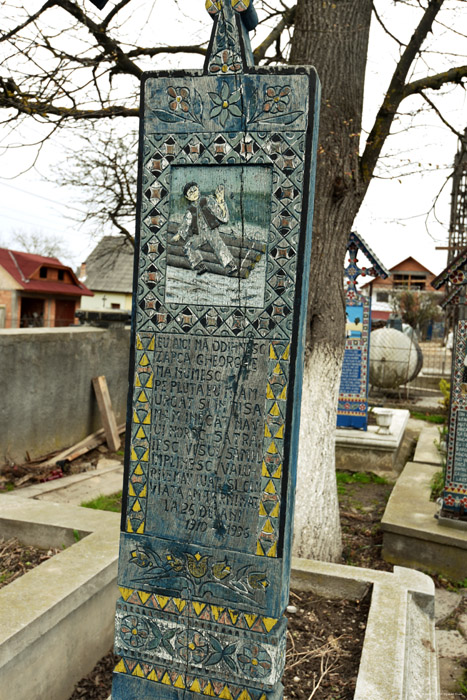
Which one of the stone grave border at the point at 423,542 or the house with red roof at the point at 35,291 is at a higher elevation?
the house with red roof at the point at 35,291

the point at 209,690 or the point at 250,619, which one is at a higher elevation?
the point at 250,619

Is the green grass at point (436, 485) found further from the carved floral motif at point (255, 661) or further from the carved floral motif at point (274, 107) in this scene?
the carved floral motif at point (274, 107)

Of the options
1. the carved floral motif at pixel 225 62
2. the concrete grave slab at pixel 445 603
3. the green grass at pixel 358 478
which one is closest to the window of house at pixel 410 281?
the green grass at pixel 358 478

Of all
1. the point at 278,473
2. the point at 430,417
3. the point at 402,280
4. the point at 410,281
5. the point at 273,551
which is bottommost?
the point at 430,417

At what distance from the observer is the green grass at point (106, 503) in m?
6.32

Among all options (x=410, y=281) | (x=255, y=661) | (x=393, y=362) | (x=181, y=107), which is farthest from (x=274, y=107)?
(x=410, y=281)

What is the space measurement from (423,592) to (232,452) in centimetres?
187

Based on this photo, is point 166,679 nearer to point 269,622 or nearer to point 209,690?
point 209,690

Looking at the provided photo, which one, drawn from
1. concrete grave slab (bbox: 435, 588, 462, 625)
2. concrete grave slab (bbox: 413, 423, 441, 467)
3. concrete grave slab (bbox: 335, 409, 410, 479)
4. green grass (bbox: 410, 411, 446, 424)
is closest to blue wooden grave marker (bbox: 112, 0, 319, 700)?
concrete grave slab (bbox: 435, 588, 462, 625)

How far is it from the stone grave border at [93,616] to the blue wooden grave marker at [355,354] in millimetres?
6108

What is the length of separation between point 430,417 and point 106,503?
28.1 ft

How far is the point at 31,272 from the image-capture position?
86.2ft

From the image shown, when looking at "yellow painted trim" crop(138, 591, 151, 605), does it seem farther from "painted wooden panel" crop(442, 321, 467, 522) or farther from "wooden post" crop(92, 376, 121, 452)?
"wooden post" crop(92, 376, 121, 452)

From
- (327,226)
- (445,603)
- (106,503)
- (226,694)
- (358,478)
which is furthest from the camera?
(358,478)
